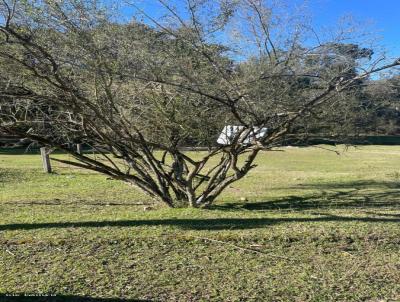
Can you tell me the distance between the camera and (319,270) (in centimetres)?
461

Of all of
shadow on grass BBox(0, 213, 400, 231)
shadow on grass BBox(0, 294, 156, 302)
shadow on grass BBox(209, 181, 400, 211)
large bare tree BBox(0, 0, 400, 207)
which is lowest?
shadow on grass BBox(209, 181, 400, 211)

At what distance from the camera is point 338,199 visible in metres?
11.3

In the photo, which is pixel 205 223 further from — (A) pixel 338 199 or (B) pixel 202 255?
(A) pixel 338 199

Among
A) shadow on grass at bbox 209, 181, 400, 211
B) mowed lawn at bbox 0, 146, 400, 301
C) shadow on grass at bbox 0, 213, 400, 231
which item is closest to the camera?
mowed lawn at bbox 0, 146, 400, 301

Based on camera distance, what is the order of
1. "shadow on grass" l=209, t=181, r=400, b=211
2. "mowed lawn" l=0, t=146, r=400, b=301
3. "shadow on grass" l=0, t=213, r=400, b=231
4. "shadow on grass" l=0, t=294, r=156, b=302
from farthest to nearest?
"shadow on grass" l=209, t=181, r=400, b=211 < "shadow on grass" l=0, t=213, r=400, b=231 < "mowed lawn" l=0, t=146, r=400, b=301 < "shadow on grass" l=0, t=294, r=156, b=302

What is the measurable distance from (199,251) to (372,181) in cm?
1157

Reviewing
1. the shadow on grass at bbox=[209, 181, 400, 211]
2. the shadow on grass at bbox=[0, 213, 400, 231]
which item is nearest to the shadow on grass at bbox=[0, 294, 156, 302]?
the shadow on grass at bbox=[0, 213, 400, 231]

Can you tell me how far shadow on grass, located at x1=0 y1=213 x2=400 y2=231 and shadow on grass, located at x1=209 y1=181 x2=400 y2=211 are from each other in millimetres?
2015

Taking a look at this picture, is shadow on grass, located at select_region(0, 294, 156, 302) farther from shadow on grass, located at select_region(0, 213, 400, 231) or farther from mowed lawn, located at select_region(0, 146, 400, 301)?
shadow on grass, located at select_region(0, 213, 400, 231)

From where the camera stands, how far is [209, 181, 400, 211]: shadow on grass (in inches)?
384

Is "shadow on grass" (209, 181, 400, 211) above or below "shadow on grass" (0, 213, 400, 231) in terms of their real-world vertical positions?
below

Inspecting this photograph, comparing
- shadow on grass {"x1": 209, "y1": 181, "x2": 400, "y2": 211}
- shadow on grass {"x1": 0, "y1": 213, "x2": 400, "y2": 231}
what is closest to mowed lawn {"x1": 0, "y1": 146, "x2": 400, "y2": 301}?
shadow on grass {"x1": 0, "y1": 213, "x2": 400, "y2": 231}

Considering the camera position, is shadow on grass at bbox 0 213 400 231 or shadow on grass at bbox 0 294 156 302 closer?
shadow on grass at bbox 0 294 156 302

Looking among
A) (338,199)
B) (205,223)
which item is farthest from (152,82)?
(338,199)
